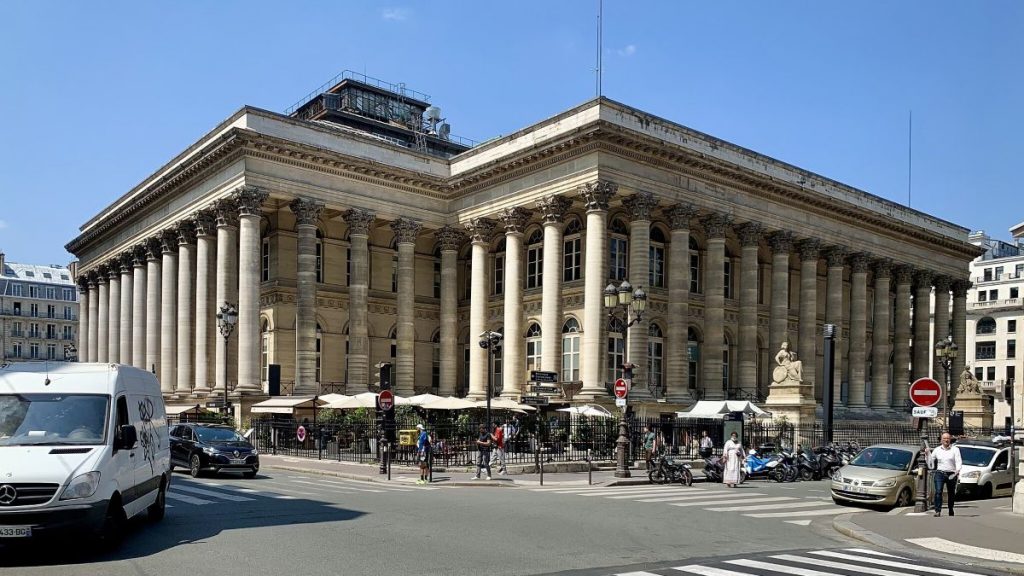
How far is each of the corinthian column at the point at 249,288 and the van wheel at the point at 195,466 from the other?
1728cm

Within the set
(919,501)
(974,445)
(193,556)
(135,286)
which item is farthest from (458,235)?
(193,556)

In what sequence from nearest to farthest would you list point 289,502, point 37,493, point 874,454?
point 37,493, point 289,502, point 874,454

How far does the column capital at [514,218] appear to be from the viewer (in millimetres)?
44594

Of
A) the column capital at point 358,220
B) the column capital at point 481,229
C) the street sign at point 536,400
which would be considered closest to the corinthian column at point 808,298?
the column capital at point 481,229

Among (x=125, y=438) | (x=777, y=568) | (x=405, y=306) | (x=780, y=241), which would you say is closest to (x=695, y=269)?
(x=780, y=241)

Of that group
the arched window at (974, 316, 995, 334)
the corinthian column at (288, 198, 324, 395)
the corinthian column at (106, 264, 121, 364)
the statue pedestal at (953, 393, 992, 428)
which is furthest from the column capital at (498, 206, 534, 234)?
the arched window at (974, 316, 995, 334)

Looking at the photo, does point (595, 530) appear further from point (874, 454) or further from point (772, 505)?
point (874, 454)

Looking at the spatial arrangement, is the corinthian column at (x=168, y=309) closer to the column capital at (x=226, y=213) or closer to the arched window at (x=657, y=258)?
the column capital at (x=226, y=213)

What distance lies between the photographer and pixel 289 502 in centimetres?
1819

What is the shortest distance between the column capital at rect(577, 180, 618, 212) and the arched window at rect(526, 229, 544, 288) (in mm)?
7922

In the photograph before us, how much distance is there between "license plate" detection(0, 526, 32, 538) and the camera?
10195mm

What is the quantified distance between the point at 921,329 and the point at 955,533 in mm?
52136

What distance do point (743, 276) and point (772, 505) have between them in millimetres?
28284

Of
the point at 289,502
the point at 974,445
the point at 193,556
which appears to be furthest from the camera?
the point at 974,445
